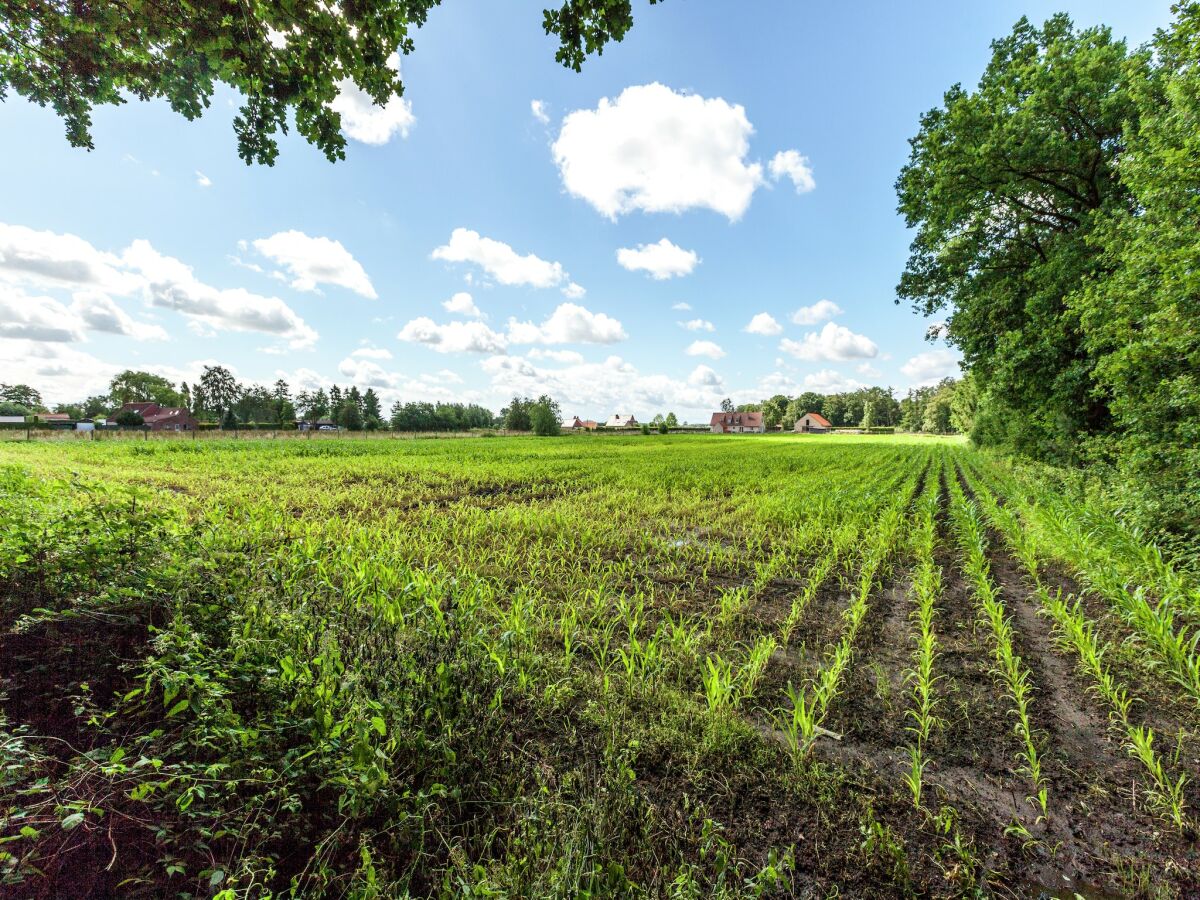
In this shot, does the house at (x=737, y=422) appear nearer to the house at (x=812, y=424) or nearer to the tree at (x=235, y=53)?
the house at (x=812, y=424)

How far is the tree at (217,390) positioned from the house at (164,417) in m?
6.63

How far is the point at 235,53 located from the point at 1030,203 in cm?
2025

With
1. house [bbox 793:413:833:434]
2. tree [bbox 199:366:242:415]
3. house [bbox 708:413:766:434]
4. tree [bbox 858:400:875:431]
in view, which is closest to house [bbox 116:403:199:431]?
tree [bbox 199:366:242:415]

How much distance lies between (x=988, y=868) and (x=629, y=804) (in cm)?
187

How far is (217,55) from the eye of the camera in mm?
→ 3908

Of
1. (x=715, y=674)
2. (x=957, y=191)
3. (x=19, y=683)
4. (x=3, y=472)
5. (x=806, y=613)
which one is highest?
(x=957, y=191)

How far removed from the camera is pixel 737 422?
110000 millimetres

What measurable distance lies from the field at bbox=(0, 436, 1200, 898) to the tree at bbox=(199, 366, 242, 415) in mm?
106168

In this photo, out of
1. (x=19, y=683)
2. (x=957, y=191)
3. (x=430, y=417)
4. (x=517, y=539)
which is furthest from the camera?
(x=430, y=417)

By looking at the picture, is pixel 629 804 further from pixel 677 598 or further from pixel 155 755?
pixel 677 598

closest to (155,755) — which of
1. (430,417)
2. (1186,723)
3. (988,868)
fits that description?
(988,868)

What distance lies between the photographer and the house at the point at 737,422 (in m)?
107

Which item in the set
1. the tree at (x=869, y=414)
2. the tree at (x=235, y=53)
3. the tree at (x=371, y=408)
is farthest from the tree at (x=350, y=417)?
the tree at (x=869, y=414)

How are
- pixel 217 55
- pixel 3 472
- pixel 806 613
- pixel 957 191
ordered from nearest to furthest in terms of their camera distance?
pixel 217 55, pixel 806 613, pixel 3 472, pixel 957 191
